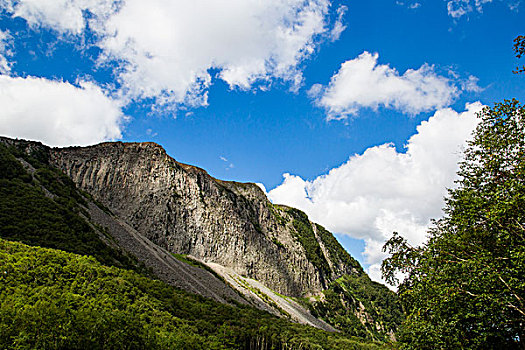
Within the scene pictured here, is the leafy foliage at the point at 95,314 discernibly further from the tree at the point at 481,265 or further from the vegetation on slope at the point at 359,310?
the vegetation on slope at the point at 359,310

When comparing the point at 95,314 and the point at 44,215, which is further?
the point at 44,215

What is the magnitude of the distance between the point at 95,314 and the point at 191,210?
209ft

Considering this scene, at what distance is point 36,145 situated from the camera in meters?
61.8

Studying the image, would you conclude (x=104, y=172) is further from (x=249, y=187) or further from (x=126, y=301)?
(x=126, y=301)

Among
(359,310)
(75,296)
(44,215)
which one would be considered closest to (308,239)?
(359,310)

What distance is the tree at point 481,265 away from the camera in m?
8.91

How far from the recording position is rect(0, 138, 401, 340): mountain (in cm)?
4762

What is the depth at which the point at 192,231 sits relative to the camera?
7112 cm

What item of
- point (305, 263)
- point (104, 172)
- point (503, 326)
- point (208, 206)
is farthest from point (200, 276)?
point (305, 263)

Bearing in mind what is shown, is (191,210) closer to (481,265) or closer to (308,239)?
(308,239)

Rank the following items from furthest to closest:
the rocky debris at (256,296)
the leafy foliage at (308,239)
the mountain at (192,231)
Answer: the leafy foliage at (308,239) → the rocky debris at (256,296) → the mountain at (192,231)

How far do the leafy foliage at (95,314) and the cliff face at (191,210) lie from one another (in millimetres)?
35478

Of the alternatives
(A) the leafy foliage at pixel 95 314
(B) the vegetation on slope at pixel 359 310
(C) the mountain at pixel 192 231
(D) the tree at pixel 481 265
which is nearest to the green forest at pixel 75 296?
(A) the leafy foliage at pixel 95 314

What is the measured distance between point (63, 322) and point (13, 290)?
6993 millimetres
